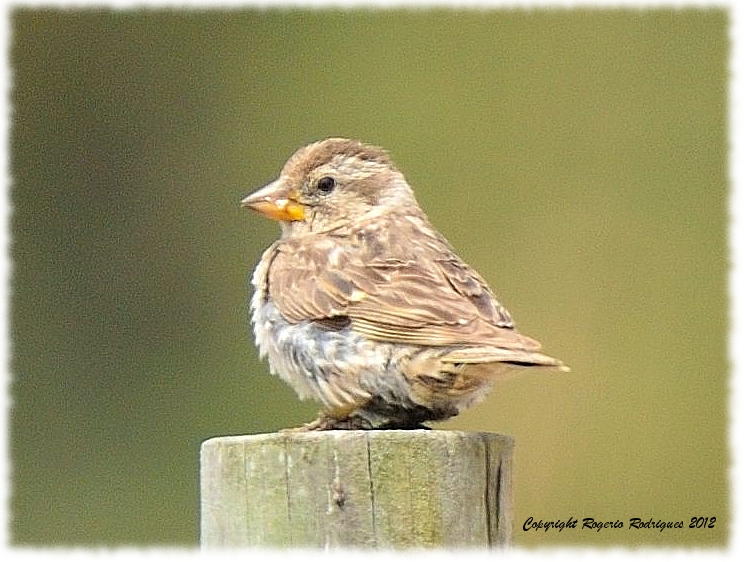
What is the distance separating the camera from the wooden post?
429cm

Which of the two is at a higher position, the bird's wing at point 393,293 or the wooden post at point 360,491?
the bird's wing at point 393,293

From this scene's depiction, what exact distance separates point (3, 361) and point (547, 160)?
5.16 m

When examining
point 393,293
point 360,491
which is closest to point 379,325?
point 393,293

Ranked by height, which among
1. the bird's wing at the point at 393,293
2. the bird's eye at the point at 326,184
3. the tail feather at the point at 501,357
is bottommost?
the tail feather at the point at 501,357

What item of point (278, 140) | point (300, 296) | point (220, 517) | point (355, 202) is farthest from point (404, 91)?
point (220, 517)

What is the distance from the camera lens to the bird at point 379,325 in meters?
5.19

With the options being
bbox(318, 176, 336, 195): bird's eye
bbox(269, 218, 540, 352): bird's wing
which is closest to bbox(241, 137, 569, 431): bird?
bbox(269, 218, 540, 352): bird's wing

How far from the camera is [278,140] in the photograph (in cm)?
1196

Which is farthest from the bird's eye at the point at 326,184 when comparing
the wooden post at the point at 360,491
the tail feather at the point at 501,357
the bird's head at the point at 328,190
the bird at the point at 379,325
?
the wooden post at the point at 360,491

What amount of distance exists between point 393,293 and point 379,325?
0.15 meters

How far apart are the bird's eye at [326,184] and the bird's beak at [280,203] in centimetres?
8

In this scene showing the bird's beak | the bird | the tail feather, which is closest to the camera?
the tail feather

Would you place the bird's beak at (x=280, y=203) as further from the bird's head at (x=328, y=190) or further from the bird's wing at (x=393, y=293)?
the bird's wing at (x=393, y=293)

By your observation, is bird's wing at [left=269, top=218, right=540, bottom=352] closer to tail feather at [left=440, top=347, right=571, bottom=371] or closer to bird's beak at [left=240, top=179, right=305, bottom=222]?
tail feather at [left=440, top=347, right=571, bottom=371]
